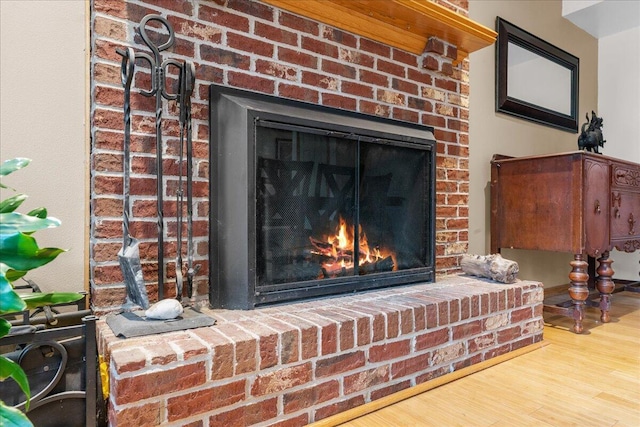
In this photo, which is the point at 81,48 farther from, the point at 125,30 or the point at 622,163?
the point at 622,163

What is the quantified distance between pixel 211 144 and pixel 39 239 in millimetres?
625

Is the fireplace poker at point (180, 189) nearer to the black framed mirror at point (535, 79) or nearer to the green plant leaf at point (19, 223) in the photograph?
the green plant leaf at point (19, 223)

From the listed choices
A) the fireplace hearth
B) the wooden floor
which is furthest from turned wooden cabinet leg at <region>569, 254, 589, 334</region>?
the fireplace hearth

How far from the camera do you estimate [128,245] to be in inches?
48.8

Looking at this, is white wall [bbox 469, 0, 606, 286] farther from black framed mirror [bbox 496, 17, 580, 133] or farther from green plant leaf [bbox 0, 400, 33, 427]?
green plant leaf [bbox 0, 400, 33, 427]

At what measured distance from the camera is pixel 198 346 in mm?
1052

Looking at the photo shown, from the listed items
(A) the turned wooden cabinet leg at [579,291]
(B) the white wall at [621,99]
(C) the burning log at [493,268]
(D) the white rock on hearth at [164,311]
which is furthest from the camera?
(B) the white wall at [621,99]

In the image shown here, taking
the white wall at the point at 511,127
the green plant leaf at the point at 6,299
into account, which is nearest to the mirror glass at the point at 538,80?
the white wall at the point at 511,127

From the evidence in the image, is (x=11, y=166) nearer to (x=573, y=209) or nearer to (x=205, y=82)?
(x=205, y=82)

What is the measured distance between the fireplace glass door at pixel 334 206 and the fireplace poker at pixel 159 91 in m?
0.32

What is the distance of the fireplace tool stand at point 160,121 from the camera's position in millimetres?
1270

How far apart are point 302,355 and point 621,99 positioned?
3778mm

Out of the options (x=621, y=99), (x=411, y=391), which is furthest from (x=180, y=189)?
(x=621, y=99)

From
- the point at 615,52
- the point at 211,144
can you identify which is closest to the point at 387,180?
the point at 211,144
